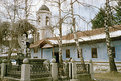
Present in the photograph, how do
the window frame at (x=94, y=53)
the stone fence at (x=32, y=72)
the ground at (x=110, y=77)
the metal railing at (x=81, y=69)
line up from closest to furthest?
1. the stone fence at (x=32, y=72)
2. the metal railing at (x=81, y=69)
3. the ground at (x=110, y=77)
4. the window frame at (x=94, y=53)

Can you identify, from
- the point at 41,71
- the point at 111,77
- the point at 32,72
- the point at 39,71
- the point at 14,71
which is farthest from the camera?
the point at 111,77

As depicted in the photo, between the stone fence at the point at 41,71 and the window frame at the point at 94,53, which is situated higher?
the window frame at the point at 94,53

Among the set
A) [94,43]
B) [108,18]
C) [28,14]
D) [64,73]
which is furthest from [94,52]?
[28,14]

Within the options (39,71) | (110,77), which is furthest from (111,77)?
(39,71)

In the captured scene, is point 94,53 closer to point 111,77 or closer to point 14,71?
point 111,77

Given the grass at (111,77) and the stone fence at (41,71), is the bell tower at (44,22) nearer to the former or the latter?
the stone fence at (41,71)

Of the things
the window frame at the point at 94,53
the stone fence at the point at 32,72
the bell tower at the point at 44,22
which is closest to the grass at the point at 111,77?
the stone fence at the point at 32,72

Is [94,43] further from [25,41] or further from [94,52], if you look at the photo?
[25,41]

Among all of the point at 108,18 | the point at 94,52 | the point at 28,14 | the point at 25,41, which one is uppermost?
the point at 28,14

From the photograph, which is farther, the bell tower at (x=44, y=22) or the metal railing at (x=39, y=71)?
the bell tower at (x=44, y=22)

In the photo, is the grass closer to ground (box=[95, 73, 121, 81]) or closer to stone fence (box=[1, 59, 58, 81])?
ground (box=[95, 73, 121, 81])

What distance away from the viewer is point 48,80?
8.30 meters

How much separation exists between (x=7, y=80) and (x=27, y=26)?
4.34 metres

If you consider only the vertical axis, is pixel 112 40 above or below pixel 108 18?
below
